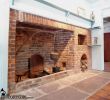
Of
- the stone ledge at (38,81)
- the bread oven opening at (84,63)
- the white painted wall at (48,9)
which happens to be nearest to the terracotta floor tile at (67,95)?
the stone ledge at (38,81)

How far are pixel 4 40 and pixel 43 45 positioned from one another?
66.0 inches

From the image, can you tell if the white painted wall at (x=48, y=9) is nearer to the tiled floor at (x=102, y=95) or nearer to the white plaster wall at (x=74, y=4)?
the white plaster wall at (x=74, y=4)

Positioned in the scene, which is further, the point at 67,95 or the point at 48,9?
the point at 48,9

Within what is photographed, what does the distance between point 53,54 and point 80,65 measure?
97 centimetres

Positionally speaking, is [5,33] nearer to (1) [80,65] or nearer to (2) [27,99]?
(2) [27,99]

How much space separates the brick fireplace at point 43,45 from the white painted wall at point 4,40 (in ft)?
0.40

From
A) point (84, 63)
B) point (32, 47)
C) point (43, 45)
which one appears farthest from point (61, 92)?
point (84, 63)

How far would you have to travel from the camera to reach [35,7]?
2814mm

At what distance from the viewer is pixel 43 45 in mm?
3840

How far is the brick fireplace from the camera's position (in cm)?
274

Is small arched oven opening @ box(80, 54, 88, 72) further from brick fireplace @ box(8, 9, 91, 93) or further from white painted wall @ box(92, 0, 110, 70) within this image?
white painted wall @ box(92, 0, 110, 70)

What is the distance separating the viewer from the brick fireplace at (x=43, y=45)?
9.00ft

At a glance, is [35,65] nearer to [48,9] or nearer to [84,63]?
[48,9]

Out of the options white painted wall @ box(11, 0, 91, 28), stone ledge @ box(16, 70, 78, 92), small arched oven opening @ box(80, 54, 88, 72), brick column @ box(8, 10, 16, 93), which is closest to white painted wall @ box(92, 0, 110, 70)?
small arched oven opening @ box(80, 54, 88, 72)
